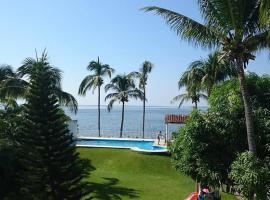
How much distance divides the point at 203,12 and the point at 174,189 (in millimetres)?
10072

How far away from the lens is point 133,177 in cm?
2347

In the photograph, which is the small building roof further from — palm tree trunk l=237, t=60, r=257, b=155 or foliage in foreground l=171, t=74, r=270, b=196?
palm tree trunk l=237, t=60, r=257, b=155

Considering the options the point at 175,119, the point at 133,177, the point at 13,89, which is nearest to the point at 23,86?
the point at 13,89

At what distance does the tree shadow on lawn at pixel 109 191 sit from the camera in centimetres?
1914

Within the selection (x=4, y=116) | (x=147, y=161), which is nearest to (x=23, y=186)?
(x=4, y=116)

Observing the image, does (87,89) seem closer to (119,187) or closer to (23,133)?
(119,187)

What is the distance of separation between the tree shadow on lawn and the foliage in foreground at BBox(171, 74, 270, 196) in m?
5.60

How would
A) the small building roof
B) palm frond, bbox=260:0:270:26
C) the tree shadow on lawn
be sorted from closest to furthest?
1. palm frond, bbox=260:0:270:26
2. the tree shadow on lawn
3. the small building roof

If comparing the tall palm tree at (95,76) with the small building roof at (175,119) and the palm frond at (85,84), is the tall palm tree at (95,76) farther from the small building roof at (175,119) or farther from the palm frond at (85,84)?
the small building roof at (175,119)

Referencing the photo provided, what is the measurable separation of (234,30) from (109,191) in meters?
10.4

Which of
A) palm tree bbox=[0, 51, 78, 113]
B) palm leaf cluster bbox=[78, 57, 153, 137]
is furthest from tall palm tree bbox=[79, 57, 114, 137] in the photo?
palm tree bbox=[0, 51, 78, 113]

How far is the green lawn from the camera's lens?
19703 millimetres

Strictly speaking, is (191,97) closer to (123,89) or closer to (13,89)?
(123,89)

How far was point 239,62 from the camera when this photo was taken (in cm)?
1279
